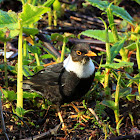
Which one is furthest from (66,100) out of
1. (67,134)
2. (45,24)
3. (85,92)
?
(45,24)

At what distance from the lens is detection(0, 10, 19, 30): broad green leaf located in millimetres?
2684

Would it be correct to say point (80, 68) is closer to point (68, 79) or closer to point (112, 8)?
point (68, 79)

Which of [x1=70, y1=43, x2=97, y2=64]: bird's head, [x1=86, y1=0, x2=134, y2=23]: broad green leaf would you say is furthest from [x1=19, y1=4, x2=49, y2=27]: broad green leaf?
[x1=86, y1=0, x2=134, y2=23]: broad green leaf

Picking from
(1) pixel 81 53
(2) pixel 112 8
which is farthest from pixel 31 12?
(2) pixel 112 8

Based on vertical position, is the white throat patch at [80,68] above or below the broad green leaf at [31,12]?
below

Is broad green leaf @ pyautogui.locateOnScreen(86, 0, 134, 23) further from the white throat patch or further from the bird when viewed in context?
the white throat patch

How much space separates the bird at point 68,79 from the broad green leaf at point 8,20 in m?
0.74

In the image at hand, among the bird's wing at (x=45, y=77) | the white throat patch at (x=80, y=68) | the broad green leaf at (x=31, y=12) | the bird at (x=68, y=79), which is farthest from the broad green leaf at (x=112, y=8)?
the broad green leaf at (x=31, y=12)

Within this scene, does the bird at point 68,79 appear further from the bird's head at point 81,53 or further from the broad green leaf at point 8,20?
the broad green leaf at point 8,20

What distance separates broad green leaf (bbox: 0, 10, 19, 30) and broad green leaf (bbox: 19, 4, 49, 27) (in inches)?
3.4

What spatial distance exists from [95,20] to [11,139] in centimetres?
365

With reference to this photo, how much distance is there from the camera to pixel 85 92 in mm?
3344

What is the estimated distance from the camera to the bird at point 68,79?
3277 millimetres

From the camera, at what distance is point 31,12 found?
2654 mm
